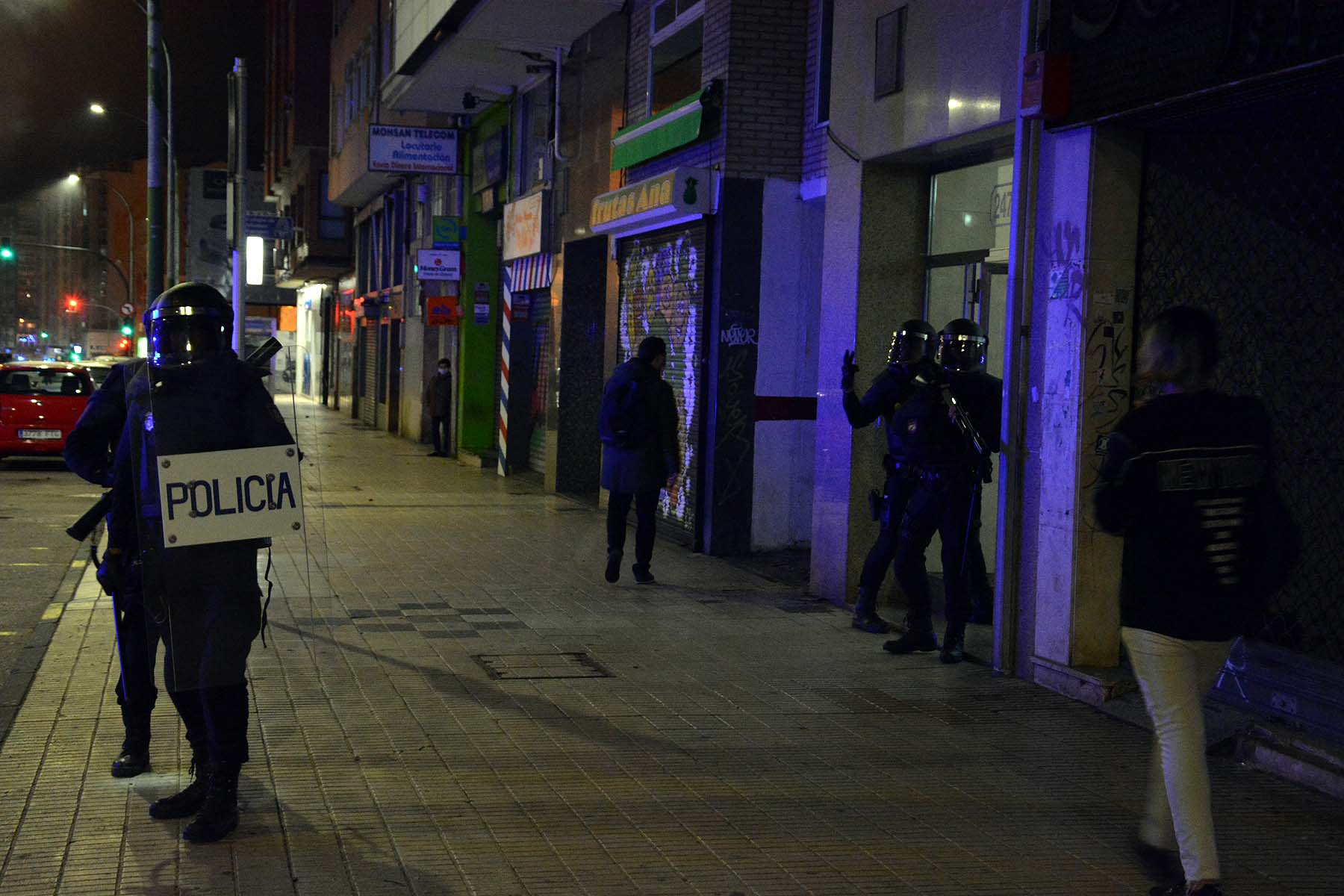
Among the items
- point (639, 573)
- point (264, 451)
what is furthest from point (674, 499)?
point (264, 451)

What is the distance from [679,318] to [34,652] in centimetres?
704

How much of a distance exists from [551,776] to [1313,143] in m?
4.41

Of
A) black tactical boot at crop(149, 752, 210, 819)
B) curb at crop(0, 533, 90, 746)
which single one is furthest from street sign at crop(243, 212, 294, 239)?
black tactical boot at crop(149, 752, 210, 819)

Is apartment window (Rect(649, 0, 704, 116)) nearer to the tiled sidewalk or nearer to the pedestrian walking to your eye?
the tiled sidewalk

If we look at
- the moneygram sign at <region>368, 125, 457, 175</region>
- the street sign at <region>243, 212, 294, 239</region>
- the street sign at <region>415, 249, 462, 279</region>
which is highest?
the moneygram sign at <region>368, 125, 457, 175</region>

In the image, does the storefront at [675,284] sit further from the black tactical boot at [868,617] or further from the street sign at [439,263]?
the street sign at [439,263]

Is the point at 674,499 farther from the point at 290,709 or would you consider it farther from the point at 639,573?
the point at 290,709

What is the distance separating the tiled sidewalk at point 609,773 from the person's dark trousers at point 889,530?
1.45ft

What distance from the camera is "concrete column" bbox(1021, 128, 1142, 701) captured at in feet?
23.8

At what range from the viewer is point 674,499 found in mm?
14016

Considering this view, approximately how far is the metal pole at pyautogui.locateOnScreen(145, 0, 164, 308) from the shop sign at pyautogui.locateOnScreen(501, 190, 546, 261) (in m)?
4.54

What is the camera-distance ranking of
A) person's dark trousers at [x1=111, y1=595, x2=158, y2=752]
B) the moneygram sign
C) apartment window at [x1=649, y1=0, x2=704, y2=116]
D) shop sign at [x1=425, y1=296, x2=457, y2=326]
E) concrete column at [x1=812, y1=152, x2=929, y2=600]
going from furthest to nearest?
shop sign at [x1=425, y1=296, x2=457, y2=326]
the moneygram sign
apartment window at [x1=649, y1=0, x2=704, y2=116]
concrete column at [x1=812, y1=152, x2=929, y2=600]
person's dark trousers at [x1=111, y1=595, x2=158, y2=752]

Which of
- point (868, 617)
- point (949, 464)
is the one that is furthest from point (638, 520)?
point (949, 464)

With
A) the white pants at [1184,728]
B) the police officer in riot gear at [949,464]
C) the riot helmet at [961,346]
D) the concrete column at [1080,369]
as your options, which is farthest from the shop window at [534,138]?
the white pants at [1184,728]
